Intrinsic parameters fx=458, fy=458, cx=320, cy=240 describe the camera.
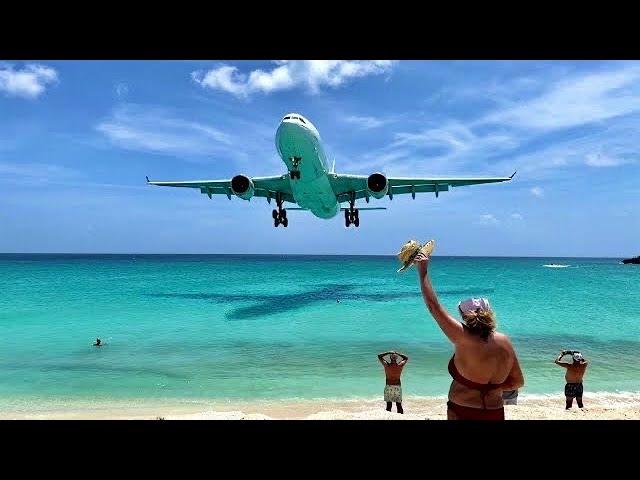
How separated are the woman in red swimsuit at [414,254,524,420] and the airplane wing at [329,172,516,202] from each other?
22018 millimetres

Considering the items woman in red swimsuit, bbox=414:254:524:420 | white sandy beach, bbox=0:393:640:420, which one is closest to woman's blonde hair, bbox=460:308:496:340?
woman in red swimsuit, bbox=414:254:524:420

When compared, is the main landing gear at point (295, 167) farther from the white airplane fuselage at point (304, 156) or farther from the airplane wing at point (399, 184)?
the airplane wing at point (399, 184)

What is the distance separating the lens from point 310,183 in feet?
71.8

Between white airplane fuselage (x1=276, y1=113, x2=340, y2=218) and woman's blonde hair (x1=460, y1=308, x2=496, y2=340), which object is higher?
white airplane fuselage (x1=276, y1=113, x2=340, y2=218)

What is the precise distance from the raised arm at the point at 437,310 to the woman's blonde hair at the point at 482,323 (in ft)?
0.23

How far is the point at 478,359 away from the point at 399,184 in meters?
25.3

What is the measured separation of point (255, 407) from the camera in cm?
1163

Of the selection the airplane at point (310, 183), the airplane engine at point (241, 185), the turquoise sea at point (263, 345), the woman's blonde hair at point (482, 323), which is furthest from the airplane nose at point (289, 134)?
the woman's blonde hair at point (482, 323)

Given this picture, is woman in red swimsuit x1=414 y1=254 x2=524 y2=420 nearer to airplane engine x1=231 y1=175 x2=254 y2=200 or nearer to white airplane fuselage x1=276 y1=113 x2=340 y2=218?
white airplane fuselage x1=276 y1=113 x2=340 y2=218

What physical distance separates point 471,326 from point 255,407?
10.2m

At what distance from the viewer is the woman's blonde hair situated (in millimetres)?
2453

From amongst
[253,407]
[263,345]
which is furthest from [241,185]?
[253,407]

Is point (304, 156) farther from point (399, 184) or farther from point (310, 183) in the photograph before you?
point (399, 184)
